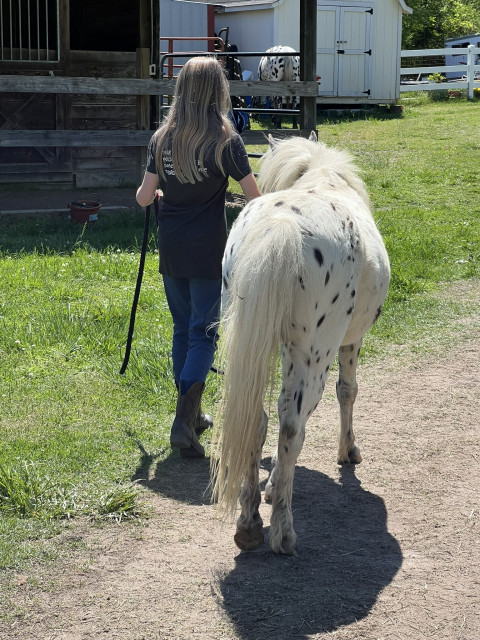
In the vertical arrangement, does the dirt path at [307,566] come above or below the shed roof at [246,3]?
below

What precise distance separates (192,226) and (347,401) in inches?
47.5

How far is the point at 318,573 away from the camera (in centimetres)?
322

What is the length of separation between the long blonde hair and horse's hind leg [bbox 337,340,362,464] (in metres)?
1.15

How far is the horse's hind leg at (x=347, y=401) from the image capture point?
14.0 ft

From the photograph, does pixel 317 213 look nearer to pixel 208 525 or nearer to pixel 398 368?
pixel 208 525

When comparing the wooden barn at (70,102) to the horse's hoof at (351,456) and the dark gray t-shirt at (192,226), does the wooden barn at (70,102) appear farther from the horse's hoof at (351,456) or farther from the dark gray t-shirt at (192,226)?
the horse's hoof at (351,456)

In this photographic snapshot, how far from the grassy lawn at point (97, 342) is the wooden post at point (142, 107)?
167cm

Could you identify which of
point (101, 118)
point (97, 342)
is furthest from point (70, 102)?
point (97, 342)

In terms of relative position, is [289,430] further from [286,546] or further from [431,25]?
[431,25]

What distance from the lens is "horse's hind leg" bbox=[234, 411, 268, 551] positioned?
3346mm

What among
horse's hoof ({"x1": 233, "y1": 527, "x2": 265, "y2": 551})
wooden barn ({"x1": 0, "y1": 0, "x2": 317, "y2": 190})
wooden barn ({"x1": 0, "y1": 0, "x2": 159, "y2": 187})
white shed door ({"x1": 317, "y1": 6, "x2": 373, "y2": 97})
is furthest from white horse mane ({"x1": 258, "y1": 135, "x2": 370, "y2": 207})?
white shed door ({"x1": 317, "y1": 6, "x2": 373, "y2": 97})

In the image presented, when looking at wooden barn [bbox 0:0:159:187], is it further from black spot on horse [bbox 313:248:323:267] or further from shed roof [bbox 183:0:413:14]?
shed roof [bbox 183:0:413:14]

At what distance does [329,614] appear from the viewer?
2930 mm

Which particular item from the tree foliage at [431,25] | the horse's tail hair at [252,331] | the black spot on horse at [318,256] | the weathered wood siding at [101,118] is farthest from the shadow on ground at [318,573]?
the tree foliage at [431,25]
